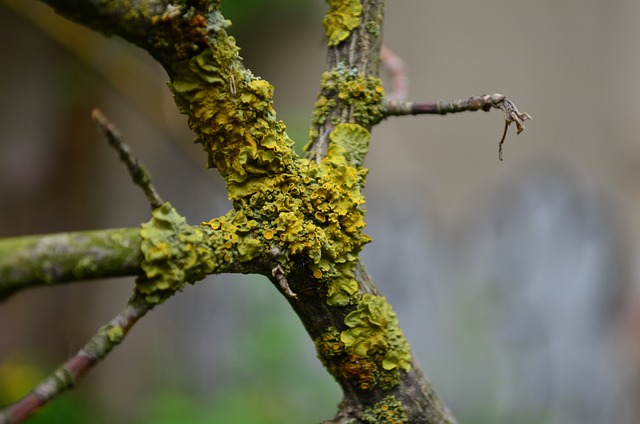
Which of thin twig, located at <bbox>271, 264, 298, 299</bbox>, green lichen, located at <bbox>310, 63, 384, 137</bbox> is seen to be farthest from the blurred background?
thin twig, located at <bbox>271, 264, 298, 299</bbox>

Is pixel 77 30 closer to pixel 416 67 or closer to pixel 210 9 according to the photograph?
pixel 416 67

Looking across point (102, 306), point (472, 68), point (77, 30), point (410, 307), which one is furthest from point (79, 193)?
point (472, 68)

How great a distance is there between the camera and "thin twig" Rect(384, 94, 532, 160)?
639mm

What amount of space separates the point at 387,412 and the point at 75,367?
0.34 m

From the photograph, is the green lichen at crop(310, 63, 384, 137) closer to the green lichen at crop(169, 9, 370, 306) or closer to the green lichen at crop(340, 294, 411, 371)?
the green lichen at crop(169, 9, 370, 306)

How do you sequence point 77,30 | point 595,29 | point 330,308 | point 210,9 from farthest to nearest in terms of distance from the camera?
1. point 595,29
2. point 77,30
3. point 330,308
4. point 210,9

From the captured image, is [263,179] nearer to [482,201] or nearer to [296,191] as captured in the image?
[296,191]

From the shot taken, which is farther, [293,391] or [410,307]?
[410,307]

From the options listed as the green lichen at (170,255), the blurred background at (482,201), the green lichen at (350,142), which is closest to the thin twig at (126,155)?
the green lichen at (170,255)

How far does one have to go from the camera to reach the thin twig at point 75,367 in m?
0.45

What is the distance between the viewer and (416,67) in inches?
92.0

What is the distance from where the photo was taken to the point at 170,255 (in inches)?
21.1

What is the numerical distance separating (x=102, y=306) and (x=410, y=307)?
1298 millimetres

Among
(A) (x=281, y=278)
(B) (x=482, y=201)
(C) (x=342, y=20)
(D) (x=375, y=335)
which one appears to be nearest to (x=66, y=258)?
(A) (x=281, y=278)
